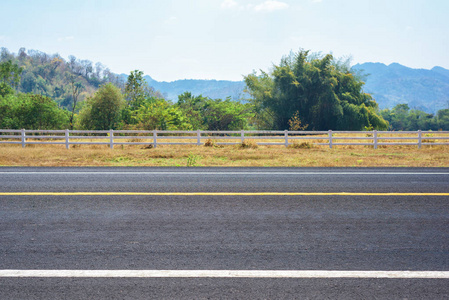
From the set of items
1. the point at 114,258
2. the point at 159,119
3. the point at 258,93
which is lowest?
the point at 114,258

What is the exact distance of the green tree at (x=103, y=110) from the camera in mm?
54938

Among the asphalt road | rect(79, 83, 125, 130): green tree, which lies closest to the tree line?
rect(79, 83, 125, 130): green tree

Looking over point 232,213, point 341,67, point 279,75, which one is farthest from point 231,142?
point 341,67

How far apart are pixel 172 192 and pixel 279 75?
43652mm

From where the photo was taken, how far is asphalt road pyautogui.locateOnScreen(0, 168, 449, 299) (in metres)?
3.12

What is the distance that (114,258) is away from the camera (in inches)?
147

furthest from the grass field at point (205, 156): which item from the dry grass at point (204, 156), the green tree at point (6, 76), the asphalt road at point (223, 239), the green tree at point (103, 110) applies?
the green tree at point (6, 76)

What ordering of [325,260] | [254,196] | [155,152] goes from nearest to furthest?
[325,260]
[254,196]
[155,152]

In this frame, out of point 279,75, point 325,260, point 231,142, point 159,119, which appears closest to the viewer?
point 325,260

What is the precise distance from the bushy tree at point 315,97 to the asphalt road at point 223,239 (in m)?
41.5

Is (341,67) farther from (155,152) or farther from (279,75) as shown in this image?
(155,152)

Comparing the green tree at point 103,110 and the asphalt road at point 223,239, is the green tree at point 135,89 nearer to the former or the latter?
the green tree at point 103,110

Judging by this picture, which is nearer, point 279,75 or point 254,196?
point 254,196

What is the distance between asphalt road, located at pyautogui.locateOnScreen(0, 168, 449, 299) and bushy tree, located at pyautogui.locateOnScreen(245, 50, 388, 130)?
41.5 metres
